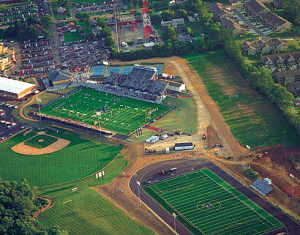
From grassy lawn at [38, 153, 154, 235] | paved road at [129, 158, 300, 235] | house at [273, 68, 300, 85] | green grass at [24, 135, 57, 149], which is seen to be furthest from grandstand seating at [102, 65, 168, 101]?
grassy lawn at [38, 153, 154, 235]

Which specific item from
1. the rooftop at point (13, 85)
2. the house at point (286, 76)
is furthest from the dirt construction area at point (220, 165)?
the rooftop at point (13, 85)

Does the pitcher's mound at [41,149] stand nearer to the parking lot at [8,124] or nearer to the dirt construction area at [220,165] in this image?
the parking lot at [8,124]

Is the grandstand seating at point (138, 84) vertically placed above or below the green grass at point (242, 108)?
above

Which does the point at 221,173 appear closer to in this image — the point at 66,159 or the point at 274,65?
the point at 66,159

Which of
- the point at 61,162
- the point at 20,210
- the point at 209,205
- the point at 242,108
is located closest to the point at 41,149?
the point at 61,162

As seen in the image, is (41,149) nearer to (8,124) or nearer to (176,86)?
(8,124)

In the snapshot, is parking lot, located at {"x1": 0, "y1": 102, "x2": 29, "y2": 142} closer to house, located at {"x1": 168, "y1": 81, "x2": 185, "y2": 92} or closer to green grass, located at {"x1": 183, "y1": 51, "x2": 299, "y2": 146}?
house, located at {"x1": 168, "y1": 81, "x2": 185, "y2": 92}
